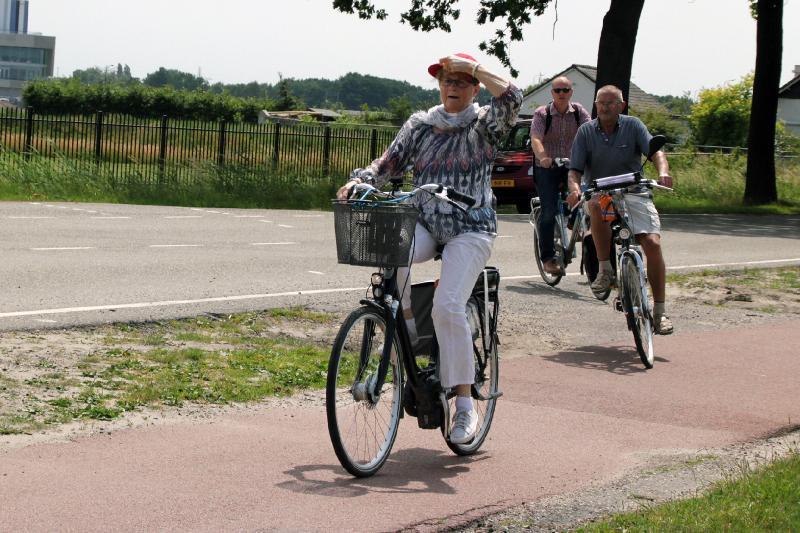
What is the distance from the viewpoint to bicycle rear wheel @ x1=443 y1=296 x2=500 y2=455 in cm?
624

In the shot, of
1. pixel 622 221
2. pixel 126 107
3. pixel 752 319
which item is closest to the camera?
pixel 622 221

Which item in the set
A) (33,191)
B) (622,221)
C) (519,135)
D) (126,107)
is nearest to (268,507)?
(622,221)

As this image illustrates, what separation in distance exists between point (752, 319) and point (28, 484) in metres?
7.73

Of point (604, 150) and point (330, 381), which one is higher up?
point (604, 150)

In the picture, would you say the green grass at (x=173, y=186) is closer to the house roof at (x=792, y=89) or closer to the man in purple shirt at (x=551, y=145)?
the man in purple shirt at (x=551, y=145)

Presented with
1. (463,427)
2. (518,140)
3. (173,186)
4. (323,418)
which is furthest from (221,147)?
(463,427)

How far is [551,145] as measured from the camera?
12.6 metres

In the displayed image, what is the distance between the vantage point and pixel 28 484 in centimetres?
509

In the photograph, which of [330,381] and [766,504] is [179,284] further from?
[766,504]

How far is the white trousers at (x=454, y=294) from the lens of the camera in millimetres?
5895

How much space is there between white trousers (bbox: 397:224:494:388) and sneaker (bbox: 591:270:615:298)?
443 centimetres

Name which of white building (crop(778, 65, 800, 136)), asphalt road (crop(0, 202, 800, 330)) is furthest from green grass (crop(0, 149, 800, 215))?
white building (crop(778, 65, 800, 136))

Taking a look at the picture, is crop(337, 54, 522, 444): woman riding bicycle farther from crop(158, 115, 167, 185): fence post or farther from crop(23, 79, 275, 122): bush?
crop(23, 79, 275, 122): bush

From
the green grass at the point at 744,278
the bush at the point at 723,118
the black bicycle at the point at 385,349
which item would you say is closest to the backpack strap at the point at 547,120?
the green grass at the point at 744,278
